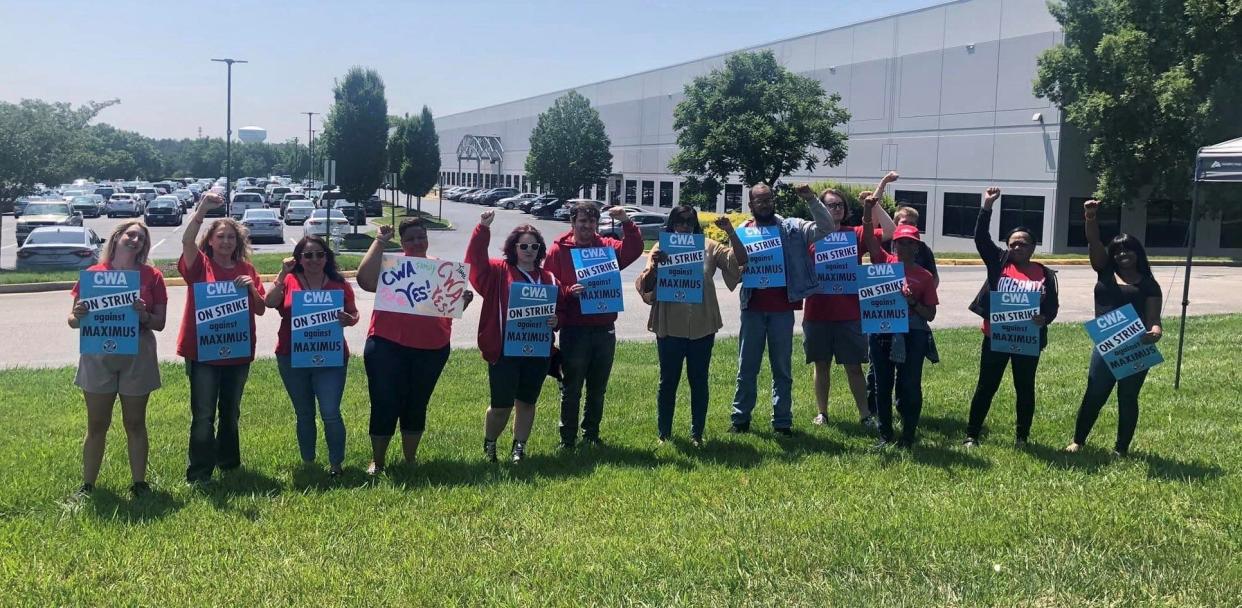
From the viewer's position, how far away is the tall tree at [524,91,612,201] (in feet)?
203

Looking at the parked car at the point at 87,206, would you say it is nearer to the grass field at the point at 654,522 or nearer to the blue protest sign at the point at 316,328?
the grass field at the point at 654,522

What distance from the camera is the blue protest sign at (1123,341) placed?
21.8 feet

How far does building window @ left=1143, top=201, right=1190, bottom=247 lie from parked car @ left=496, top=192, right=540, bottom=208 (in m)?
41.1

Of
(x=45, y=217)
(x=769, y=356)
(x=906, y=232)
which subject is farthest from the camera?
(x=45, y=217)

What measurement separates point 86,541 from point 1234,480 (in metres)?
6.75

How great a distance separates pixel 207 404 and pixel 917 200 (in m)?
39.6

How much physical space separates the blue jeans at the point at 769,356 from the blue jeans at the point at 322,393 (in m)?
2.96

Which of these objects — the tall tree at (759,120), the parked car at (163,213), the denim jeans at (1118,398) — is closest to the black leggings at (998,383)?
the denim jeans at (1118,398)

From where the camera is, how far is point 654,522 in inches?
213

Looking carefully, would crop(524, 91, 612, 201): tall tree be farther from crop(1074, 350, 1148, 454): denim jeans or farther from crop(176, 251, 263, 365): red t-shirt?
crop(176, 251, 263, 365): red t-shirt

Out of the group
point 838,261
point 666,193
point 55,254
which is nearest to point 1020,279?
point 838,261

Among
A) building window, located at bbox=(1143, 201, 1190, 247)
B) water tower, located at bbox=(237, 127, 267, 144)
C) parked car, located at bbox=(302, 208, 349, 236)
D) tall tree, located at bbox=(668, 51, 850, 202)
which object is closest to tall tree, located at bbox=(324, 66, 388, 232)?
parked car, located at bbox=(302, 208, 349, 236)

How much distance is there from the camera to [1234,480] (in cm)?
611

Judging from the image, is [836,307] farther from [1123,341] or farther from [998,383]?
[1123,341]
